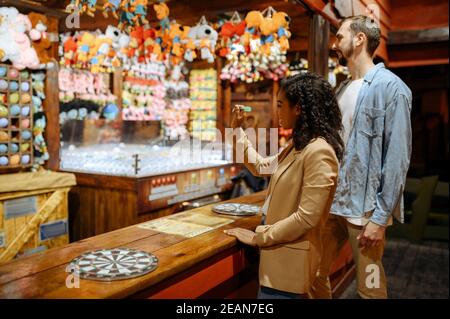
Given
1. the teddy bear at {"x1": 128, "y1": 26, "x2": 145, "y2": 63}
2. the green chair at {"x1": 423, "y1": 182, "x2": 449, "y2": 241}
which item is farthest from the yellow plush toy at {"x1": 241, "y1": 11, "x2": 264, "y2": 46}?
the green chair at {"x1": 423, "y1": 182, "x2": 449, "y2": 241}

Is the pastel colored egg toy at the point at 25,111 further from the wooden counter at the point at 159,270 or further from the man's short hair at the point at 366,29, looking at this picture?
the man's short hair at the point at 366,29

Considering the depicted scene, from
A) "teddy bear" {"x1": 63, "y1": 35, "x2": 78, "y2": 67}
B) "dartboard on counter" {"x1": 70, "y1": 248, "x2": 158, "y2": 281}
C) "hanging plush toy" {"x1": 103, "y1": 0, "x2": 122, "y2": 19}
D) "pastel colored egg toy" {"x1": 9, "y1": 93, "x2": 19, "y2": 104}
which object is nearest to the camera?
"dartboard on counter" {"x1": 70, "y1": 248, "x2": 158, "y2": 281}

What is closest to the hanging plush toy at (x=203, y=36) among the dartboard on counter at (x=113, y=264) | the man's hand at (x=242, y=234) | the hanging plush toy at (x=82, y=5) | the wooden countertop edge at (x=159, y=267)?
the hanging plush toy at (x=82, y=5)

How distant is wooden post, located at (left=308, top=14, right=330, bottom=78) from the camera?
10.5 ft

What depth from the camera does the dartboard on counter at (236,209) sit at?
2.70 m

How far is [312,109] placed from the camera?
1.85 metres

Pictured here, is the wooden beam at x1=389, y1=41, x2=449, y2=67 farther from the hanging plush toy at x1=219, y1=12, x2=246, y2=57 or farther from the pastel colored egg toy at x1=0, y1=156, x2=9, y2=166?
the pastel colored egg toy at x1=0, y1=156, x2=9, y2=166

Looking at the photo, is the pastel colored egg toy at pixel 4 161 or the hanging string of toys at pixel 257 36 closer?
the pastel colored egg toy at pixel 4 161

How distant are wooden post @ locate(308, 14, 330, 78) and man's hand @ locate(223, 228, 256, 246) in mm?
1522

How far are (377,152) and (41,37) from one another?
3.09 metres

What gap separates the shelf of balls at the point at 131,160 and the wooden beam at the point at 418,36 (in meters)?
2.68

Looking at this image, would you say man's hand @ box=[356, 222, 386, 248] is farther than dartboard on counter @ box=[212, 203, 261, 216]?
No

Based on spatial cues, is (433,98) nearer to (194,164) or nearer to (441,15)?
(441,15)

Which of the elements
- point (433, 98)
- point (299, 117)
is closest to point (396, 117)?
point (299, 117)
